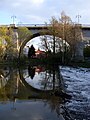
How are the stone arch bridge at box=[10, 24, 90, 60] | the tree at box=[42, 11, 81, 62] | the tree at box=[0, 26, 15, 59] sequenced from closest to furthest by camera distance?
the tree at box=[42, 11, 81, 62]
the tree at box=[0, 26, 15, 59]
the stone arch bridge at box=[10, 24, 90, 60]

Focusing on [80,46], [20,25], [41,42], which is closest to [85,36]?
[80,46]

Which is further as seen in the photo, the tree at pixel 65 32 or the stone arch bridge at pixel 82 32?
the stone arch bridge at pixel 82 32

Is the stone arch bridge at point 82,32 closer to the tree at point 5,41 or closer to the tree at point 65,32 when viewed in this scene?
the tree at point 65,32

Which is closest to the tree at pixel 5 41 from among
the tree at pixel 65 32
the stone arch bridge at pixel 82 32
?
the stone arch bridge at pixel 82 32

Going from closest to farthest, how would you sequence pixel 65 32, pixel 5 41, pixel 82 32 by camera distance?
pixel 65 32
pixel 5 41
pixel 82 32

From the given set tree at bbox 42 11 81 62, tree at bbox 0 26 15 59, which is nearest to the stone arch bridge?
tree at bbox 42 11 81 62

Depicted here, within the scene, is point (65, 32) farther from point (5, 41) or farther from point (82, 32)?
point (5, 41)

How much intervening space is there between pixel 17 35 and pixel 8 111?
8265 cm

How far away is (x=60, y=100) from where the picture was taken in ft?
58.7

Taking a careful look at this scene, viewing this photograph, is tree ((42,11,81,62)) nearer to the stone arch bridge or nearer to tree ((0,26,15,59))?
the stone arch bridge

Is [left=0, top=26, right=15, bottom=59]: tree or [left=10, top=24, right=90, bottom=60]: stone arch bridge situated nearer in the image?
[left=0, top=26, right=15, bottom=59]: tree

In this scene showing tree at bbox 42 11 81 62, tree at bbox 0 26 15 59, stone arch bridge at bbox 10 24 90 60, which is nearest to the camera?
tree at bbox 42 11 81 62

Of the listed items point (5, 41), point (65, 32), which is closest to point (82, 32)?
point (65, 32)

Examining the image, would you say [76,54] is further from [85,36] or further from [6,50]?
[6,50]
